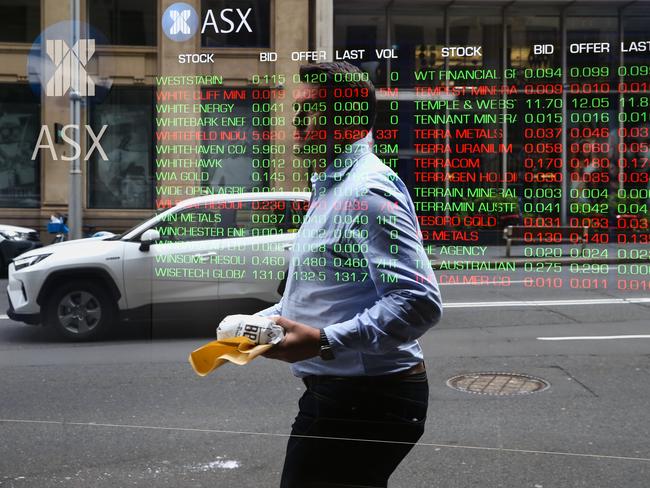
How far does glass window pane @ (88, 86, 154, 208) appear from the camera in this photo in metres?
2.65

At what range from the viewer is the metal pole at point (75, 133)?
104 inches

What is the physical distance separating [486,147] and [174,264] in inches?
46.0

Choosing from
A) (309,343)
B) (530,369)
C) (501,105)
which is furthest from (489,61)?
(530,369)

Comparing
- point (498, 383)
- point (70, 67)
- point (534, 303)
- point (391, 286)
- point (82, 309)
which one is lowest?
point (498, 383)

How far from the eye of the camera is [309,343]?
170 centimetres

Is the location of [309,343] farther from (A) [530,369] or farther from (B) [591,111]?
(A) [530,369]

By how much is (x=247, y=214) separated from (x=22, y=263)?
63.9 inches

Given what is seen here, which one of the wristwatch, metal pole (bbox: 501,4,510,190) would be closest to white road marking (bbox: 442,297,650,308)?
metal pole (bbox: 501,4,510,190)

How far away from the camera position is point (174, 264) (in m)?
3.11

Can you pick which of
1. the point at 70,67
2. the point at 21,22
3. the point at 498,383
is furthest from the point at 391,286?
the point at 498,383

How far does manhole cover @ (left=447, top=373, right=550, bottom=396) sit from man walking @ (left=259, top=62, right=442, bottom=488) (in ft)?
8.73

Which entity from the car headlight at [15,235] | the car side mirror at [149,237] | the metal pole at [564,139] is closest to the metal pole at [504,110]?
the metal pole at [564,139]

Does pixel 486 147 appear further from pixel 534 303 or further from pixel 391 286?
pixel 534 303

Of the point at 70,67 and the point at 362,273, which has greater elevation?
the point at 70,67
